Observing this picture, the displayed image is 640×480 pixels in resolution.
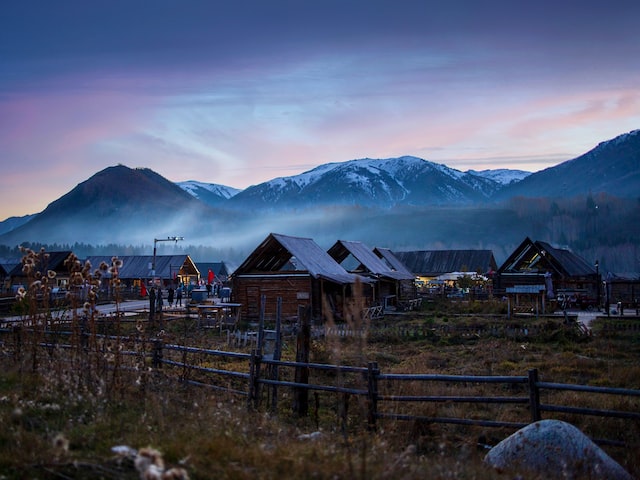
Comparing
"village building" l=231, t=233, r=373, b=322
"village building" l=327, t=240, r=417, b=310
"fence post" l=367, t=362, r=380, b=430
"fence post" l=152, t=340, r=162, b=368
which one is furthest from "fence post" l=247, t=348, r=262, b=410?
"village building" l=327, t=240, r=417, b=310

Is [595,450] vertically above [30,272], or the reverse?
[30,272]

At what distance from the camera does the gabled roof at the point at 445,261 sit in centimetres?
7126

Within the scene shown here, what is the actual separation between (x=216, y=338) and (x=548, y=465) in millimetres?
17916

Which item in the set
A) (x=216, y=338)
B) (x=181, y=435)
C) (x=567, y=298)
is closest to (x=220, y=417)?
(x=181, y=435)

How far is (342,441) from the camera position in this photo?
709cm

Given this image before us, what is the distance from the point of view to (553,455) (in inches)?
300

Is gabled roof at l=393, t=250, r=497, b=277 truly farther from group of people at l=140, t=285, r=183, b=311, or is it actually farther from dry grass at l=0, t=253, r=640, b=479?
dry grass at l=0, t=253, r=640, b=479

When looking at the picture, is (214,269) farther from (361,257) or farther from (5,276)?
(361,257)

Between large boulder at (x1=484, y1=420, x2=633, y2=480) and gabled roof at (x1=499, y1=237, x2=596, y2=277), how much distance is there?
41566mm

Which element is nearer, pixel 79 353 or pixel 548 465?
pixel 548 465

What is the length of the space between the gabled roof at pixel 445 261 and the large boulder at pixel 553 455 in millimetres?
63048

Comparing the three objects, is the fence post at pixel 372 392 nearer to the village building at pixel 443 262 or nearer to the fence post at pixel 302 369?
the fence post at pixel 302 369

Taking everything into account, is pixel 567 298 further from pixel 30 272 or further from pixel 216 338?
pixel 30 272

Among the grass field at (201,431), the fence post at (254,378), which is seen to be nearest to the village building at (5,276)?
the grass field at (201,431)
